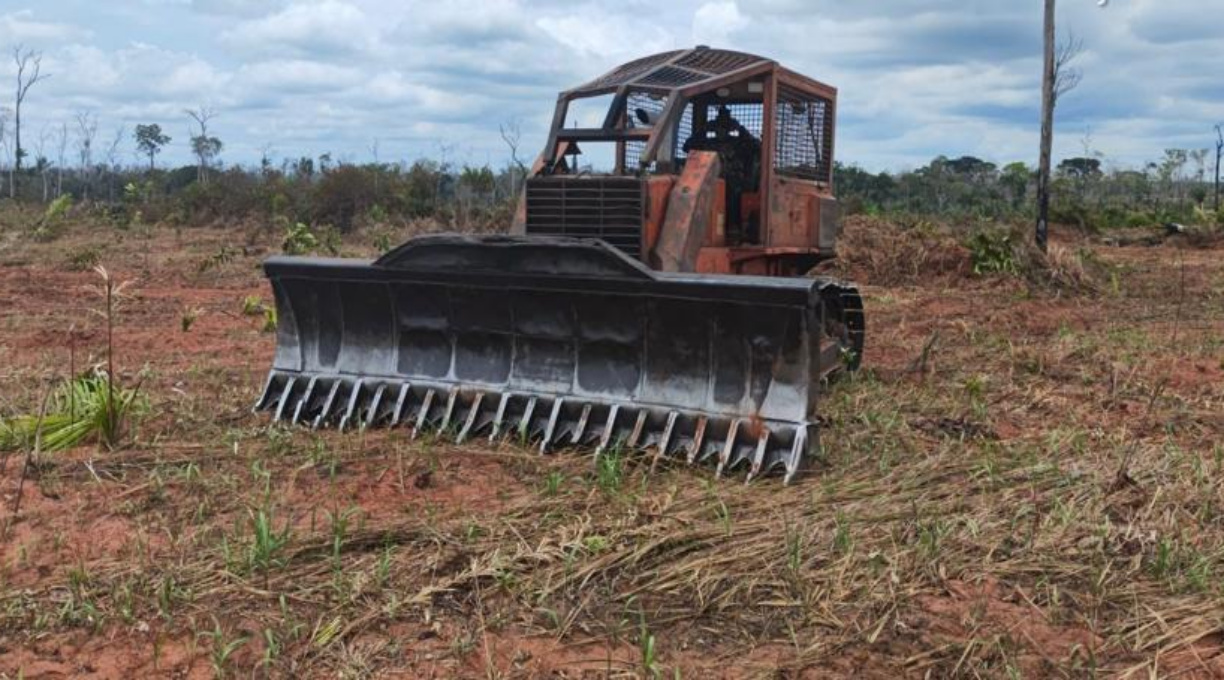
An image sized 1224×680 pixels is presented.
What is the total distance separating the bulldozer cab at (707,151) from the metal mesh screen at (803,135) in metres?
0.01

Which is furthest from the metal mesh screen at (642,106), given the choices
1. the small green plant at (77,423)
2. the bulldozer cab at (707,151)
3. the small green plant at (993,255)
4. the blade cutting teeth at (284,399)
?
the small green plant at (993,255)

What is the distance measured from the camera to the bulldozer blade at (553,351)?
18.3 feet

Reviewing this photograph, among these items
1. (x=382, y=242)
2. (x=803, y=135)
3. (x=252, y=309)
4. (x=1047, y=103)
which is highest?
(x=1047, y=103)

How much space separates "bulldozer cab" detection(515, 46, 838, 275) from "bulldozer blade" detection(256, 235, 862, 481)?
64 centimetres

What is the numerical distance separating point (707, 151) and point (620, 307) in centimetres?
184

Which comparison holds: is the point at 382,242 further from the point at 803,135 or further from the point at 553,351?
the point at 553,351

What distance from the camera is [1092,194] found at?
49.1 metres

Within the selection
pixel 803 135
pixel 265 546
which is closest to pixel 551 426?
pixel 265 546

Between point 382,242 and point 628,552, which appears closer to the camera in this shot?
point 628,552

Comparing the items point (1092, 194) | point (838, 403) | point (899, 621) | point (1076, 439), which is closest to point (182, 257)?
point (838, 403)

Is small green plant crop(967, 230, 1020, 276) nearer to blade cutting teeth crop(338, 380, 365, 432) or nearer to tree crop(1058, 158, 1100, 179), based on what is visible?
blade cutting teeth crop(338, 380, 365, 432)

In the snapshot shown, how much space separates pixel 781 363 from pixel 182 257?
688 inches

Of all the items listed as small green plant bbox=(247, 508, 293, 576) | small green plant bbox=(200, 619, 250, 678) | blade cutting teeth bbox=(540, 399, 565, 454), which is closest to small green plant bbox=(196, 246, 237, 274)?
blade cutting teeth bbox=(540, 399, 565, 454)

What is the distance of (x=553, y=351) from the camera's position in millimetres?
6223
